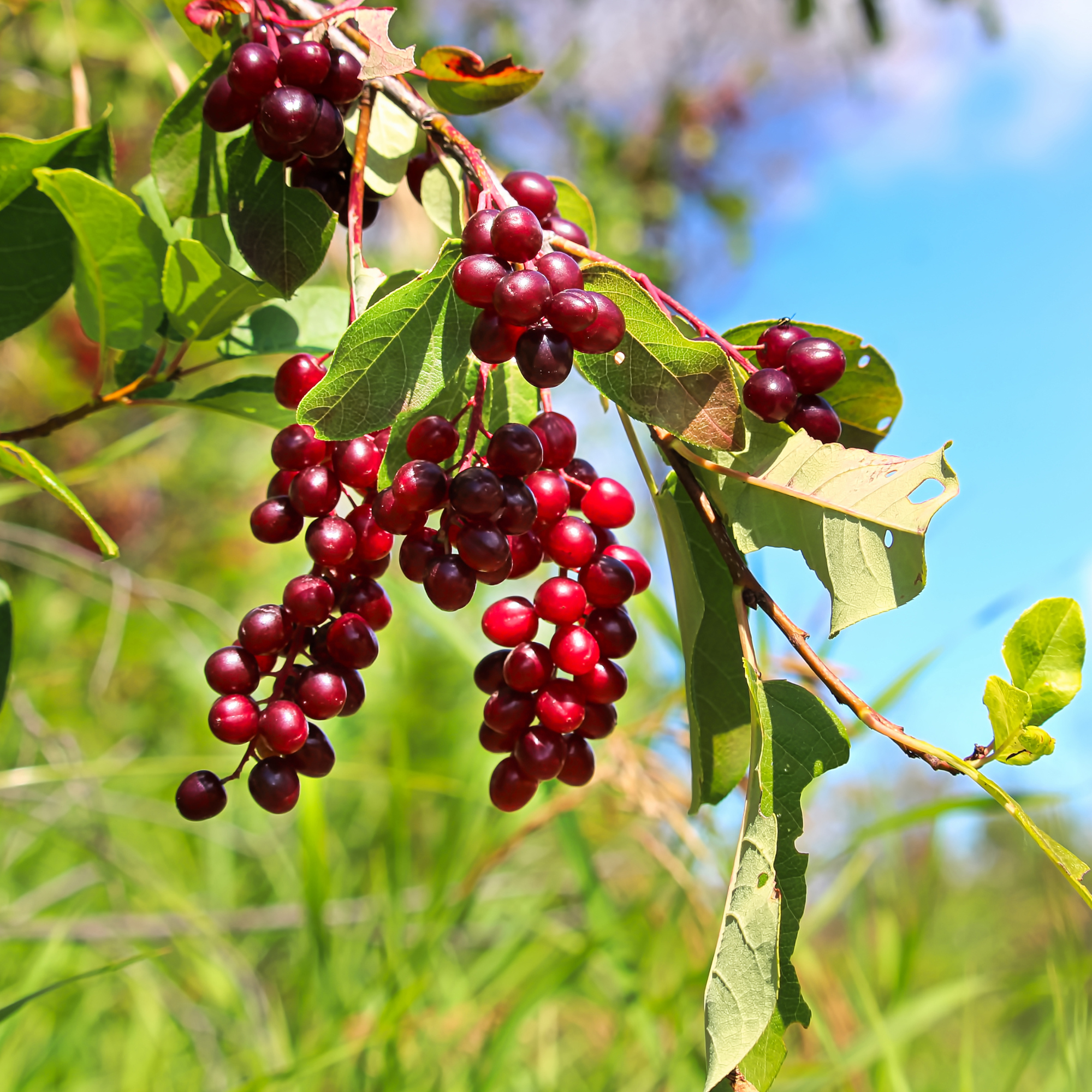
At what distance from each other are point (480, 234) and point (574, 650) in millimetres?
213

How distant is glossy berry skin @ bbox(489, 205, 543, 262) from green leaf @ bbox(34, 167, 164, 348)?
300 mm

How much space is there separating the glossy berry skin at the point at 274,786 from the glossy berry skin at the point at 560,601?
0.51ft

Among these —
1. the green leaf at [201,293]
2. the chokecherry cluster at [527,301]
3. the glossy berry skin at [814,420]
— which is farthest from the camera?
the green leaf at [201,293]

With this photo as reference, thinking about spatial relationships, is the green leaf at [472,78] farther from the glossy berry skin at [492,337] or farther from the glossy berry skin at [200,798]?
the glossy berry skin at [200,798]

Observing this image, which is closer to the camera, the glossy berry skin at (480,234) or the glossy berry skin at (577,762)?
the glossy berry skin at (480,234)

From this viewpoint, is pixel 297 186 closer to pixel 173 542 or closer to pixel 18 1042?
pixel 18 1042

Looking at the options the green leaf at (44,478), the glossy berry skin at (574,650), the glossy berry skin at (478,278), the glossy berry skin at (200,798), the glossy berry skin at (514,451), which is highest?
the glossy berry skin at (478,278)

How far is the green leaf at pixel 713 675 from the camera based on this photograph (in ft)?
1.70

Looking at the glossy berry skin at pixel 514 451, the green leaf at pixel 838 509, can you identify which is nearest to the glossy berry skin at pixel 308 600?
the glossy berry skin at pixel 514 451

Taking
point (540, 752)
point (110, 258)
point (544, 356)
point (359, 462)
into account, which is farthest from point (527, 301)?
point (110, 258)

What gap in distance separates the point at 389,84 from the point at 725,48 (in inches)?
180

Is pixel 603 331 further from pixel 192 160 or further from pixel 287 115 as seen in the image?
pixel 192 160

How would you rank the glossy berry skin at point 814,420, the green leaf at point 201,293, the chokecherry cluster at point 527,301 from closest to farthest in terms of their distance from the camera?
the chokecherry cluster at point 527,301
the glossy berry skin at point 814,420
the green leaf at point 201,293

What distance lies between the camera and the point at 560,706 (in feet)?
1.58
